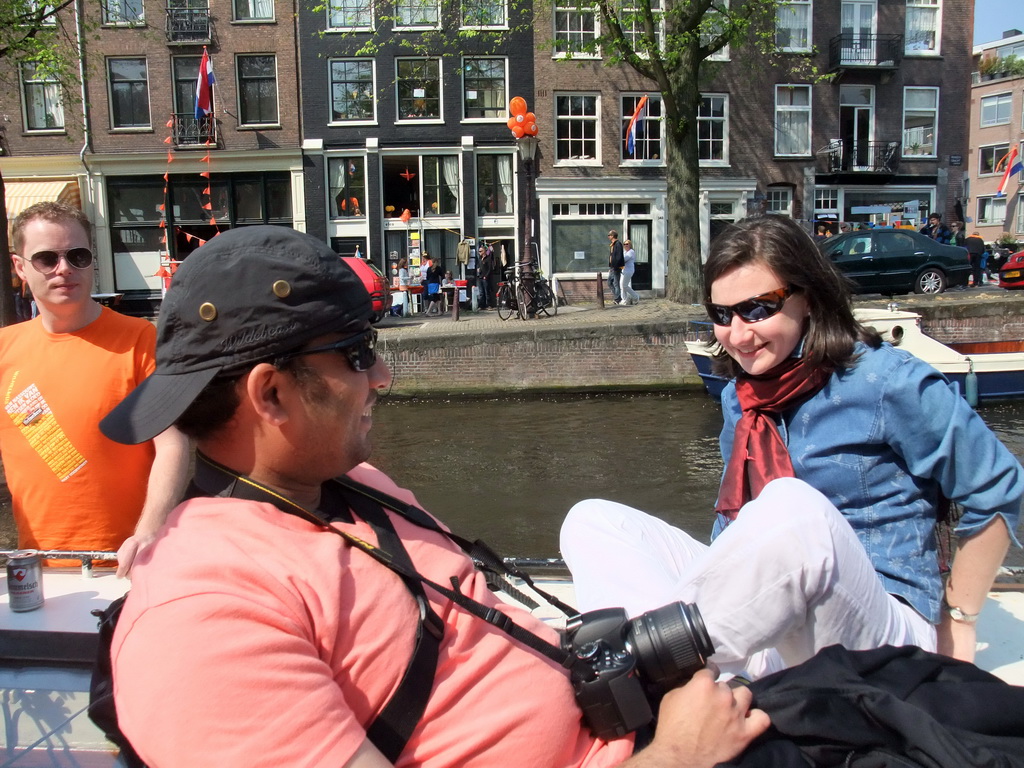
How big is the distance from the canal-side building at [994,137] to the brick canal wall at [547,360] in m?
30.3

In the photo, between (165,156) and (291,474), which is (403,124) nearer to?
(165,156)

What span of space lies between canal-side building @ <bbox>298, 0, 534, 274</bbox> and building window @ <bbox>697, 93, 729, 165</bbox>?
4313mm

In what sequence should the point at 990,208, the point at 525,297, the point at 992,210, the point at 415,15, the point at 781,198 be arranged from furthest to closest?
the point at 990,208
the point at 992,210
the point at 781,198
the point at 415,15
the point at 525,297

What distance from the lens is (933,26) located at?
21.1m

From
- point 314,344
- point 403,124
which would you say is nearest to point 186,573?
point 314,344

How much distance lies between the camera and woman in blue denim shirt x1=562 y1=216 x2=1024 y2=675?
1.44 metres

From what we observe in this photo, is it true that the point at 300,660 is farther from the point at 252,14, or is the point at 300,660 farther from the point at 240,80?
the point at 252,14

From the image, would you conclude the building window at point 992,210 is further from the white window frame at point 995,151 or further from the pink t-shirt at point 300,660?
the pink t-shirt at point 300,660

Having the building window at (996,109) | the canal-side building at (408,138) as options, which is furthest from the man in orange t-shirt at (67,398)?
the building window at (996,109)

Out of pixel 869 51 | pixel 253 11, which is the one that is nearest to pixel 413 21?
pixel 253 11

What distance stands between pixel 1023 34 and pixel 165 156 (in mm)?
46154

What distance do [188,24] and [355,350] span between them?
842 inches

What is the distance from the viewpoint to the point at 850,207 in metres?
21.2

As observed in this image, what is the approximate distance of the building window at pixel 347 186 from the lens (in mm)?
19781
